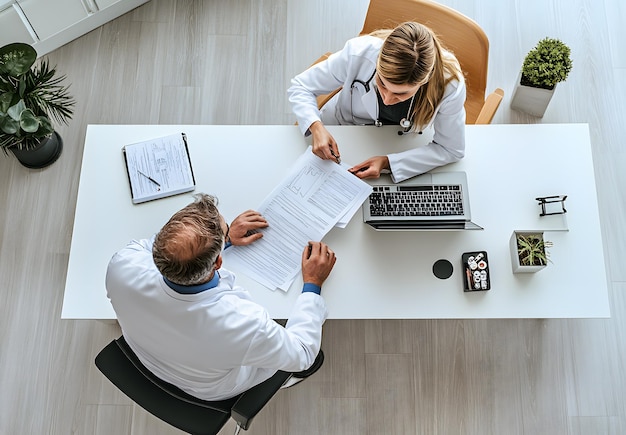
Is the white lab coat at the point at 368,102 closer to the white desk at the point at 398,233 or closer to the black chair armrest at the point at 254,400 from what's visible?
the white desk at the point at 398,233

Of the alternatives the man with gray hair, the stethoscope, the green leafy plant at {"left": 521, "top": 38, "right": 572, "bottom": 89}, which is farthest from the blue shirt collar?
the green leafy plant at {"left": 521, "top": 38, "right": 572, "bottom": 89}

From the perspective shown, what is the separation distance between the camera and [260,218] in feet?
5.85

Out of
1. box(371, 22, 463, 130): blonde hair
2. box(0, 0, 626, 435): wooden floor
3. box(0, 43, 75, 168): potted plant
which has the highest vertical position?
box(0, 43, 75, 168): potted plant

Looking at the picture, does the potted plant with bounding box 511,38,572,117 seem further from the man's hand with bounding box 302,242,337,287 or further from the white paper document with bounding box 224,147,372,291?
the man's hand with bounding box 302,242,337,287

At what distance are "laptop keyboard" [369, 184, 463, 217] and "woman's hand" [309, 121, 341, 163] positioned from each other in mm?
186

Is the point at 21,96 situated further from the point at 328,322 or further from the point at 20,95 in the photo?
the point at 328,322

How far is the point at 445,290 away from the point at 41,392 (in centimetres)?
182

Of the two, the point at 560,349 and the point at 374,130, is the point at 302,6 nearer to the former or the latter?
the point at 374,130

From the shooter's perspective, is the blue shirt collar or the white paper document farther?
the white paper document

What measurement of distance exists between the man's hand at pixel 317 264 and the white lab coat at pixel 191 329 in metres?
0.20

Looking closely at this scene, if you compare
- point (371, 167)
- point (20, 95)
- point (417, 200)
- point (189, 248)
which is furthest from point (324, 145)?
point (20, 95)

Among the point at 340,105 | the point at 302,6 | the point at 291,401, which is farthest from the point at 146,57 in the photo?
the point at 291,401

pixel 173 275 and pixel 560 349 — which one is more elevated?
pixel 173 275

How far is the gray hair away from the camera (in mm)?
1310
